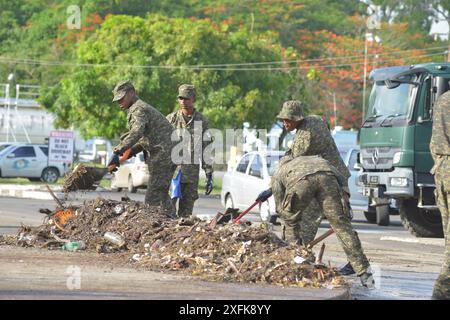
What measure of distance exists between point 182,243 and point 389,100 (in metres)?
9.96

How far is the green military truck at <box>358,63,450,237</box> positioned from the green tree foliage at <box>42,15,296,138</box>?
18168 mm

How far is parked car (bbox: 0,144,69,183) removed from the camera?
4097cm

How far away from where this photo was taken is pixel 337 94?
67.1m

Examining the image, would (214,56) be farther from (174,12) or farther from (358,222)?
(174,12)

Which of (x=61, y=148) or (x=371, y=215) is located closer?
(x=371, y=215)

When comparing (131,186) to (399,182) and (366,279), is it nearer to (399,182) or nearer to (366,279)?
(399,182)

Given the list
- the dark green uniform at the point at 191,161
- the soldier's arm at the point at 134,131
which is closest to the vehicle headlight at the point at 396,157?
the dark green uniform at the point at 191,161

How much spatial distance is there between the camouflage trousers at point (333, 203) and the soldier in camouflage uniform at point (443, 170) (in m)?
1.00

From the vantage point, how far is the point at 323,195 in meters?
10.8

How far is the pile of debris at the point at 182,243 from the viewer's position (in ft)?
33.6

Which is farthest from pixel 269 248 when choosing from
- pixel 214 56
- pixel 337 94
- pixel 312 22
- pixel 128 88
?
pixel 312 22

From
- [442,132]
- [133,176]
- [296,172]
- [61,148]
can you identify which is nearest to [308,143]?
[296,172]

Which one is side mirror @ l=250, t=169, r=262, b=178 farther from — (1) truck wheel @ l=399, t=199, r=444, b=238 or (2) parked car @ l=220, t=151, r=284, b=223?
(1) truck wheel @ l=399, t=199, r=444, b=238

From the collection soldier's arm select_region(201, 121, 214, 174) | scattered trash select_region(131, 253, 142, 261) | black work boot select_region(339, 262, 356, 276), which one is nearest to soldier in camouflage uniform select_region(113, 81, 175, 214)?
soldier's arm select_region(201, 121, 214, 174)
